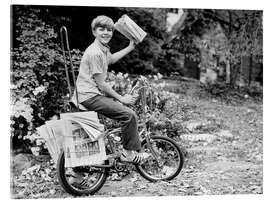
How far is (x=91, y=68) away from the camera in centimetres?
368

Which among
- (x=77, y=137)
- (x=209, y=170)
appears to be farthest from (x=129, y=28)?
(x=209, y=170)

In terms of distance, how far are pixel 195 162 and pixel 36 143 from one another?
5.44 ft

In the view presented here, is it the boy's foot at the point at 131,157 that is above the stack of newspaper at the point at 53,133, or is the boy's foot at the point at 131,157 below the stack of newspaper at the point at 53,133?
below

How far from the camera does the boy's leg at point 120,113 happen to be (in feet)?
12.3

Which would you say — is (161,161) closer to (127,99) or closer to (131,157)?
(131,157)

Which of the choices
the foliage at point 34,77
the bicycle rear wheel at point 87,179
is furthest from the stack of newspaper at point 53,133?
the foliage at point 34,77

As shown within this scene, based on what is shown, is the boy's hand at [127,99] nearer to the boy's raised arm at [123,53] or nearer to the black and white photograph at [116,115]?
the black and white photograph at [116,115]

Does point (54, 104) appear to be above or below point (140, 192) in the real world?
above

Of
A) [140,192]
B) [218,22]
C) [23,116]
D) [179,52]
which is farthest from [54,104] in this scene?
[218,22]

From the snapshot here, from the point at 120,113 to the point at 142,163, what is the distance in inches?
24.1

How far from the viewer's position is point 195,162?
466 cm

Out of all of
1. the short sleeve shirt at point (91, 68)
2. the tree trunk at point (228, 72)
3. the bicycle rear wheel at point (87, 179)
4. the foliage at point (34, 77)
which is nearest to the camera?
the short sleeve shirt at point (91, 68)

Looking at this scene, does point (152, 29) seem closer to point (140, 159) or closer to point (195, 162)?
point (195, 162)

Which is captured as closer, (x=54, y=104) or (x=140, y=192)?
(x=140, y=192)
